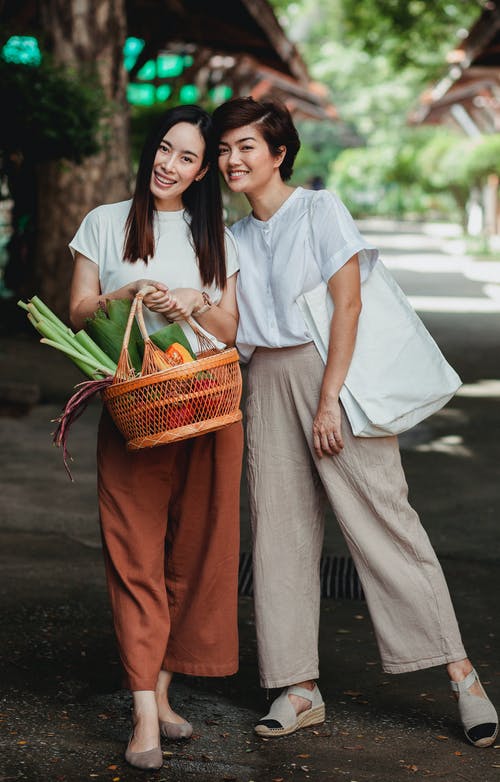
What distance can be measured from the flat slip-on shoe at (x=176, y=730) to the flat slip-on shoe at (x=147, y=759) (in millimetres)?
203

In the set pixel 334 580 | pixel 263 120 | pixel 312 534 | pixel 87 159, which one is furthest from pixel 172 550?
pixel 87 159

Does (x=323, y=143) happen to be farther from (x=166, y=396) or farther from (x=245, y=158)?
(x=166, y=396)

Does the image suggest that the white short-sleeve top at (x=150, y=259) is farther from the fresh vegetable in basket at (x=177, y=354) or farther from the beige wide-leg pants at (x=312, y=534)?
the beige wide-leg pants at (x=312, y=534)

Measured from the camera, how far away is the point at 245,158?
360 centimetres

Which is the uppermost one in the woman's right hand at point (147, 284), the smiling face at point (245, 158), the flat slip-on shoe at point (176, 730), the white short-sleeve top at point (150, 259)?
the smiling face at point (245, 158)

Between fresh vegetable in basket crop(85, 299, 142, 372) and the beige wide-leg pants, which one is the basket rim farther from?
the beige wide-leg pants

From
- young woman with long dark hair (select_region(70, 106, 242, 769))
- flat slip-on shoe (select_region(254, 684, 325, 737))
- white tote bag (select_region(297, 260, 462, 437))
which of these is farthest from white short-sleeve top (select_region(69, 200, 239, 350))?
flat slip-on shoe (select_region(254, 684, 325, 737))

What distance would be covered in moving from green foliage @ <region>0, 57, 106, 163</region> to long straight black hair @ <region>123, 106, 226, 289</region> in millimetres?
6055

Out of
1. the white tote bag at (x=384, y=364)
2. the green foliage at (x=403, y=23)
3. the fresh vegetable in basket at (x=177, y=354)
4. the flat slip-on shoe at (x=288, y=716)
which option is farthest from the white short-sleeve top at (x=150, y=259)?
the green foliage at (x=403, y=23)

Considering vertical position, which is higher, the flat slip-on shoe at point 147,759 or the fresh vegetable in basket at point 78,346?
the fresh vegetable in basket at point 78,346

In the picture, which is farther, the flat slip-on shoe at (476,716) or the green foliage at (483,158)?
the green foliage at (483,158)

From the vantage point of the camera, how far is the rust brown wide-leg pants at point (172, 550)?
3.58m

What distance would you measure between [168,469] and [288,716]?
0.83 m

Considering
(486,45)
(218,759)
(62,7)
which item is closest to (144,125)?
(62,7)
